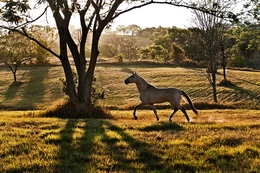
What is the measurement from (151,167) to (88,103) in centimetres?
1155

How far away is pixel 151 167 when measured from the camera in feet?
20.7

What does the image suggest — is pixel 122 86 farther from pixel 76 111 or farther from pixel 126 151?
pixel 126 151

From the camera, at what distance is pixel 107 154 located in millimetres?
7203

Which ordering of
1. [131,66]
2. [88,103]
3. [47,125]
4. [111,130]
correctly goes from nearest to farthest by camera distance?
[111,130] < [47,125] < [88,103] < [131,66]

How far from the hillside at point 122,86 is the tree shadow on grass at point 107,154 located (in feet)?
73.0

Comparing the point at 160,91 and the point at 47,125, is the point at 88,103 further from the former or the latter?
the point at 47,125

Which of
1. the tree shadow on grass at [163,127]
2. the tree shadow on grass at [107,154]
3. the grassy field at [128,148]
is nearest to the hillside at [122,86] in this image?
the tree shadow on grass at [163,127]

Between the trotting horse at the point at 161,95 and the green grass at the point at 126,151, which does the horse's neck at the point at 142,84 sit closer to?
the trotting horse at the point at 161,95

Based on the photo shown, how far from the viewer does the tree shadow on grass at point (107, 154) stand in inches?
247

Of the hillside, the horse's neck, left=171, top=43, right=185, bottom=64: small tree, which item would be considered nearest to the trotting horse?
the horse's neck

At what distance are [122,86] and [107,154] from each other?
1658 inches

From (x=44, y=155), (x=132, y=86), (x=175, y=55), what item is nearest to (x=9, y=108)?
(x=132, y=86)

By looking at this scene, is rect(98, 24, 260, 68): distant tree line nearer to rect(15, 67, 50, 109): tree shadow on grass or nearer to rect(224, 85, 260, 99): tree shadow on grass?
rect(224, 85, 260, 99): tree shadow on grass

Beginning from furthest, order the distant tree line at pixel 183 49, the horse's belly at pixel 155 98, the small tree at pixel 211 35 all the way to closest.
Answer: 1. the distant tree line at pixel 183 49
2. the small tree at pixel 211 35
3. the horse's belly at pixel 155 98
